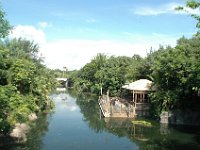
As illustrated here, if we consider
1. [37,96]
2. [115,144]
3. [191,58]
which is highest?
[191,58]

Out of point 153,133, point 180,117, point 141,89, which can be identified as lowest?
point 153,133

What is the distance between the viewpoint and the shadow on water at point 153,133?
25.4 meters

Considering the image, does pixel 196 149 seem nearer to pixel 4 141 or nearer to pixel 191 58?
pixel 191 58

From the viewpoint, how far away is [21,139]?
23766 mm

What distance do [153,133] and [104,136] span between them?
441cm

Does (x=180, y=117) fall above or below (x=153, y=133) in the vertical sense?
above

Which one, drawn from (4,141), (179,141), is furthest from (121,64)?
(4,141)

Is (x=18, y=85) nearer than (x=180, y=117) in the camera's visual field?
Yes

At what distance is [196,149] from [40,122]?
15.4 meters

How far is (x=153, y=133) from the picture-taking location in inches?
1166

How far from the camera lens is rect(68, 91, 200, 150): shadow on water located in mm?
25405

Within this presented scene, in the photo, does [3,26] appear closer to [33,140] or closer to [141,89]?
[33,140]

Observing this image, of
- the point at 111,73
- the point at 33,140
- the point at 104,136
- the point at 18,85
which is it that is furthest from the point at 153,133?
the point at 111,73

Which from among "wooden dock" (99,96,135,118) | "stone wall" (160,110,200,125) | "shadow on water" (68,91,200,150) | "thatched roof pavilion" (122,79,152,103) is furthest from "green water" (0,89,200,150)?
"thatched roof pavilion" (122,79,152,103)
